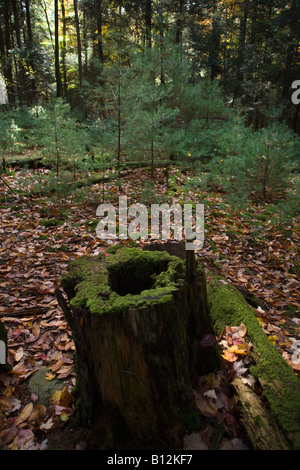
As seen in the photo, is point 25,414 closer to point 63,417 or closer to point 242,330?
point 63,417

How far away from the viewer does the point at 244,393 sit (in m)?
1.85

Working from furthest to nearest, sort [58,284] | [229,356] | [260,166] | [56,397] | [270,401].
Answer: [260,166]
[58,284]
[229,356]
[56,397]
[270,401]

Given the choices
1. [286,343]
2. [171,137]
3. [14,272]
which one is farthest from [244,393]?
[171,137]

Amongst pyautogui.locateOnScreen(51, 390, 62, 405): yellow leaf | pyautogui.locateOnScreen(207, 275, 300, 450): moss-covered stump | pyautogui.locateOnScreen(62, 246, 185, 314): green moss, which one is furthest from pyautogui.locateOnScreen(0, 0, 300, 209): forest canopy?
pyautogui.locateOnScreen(51, 390, 62, 405): yellow leaf

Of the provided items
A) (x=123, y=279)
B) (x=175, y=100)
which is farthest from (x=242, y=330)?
(x=175, y=100)

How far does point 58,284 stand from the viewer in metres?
3.61

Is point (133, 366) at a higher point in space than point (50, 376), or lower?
higher

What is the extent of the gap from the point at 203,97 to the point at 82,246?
10.2 meters

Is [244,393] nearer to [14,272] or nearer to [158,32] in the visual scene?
[14,272]

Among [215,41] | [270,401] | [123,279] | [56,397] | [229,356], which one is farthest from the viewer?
[215,41]

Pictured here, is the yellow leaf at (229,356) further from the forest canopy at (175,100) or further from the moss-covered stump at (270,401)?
the forest canopy at (175,100)

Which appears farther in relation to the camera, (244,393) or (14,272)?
(14,272)

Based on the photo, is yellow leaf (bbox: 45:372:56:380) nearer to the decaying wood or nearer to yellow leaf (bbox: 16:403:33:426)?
yellow leaf (bbox: 16:403:33:426)

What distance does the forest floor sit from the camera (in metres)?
1.90
